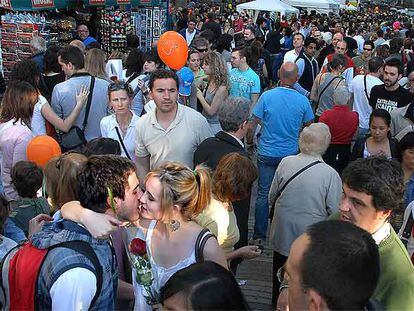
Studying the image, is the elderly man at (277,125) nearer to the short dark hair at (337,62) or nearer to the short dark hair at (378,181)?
the short dark hair at (337,62)

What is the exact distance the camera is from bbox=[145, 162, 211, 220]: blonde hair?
2689 millimetres

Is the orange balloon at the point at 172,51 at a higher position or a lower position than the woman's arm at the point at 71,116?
higher

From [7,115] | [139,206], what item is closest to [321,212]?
[139,206]

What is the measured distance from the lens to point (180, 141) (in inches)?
166

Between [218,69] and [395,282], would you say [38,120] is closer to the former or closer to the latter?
[218,69]

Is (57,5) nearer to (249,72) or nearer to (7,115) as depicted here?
(249,72)

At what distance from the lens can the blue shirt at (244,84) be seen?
6.68 m

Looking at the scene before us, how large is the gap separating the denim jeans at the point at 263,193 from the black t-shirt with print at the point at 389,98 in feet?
5.57

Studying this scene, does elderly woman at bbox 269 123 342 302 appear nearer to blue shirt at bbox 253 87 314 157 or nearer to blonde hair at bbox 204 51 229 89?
blue shirt at bbox 253 87 314 157

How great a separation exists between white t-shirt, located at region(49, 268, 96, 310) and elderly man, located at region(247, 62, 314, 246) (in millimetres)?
3500

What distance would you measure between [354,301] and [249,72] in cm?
529

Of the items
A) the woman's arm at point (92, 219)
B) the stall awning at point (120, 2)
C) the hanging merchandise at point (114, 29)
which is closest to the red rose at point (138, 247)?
the woman's arm at point (92, 219)

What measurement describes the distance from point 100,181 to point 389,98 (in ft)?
15.5

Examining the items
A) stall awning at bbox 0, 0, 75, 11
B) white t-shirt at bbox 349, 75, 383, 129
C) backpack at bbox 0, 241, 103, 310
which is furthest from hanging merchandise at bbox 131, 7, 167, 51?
backpack at bbox 0, 241, 103, 310
